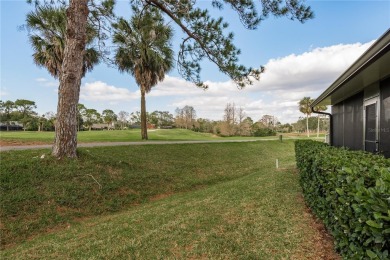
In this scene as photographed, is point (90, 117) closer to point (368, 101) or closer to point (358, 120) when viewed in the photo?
point (358, 120)

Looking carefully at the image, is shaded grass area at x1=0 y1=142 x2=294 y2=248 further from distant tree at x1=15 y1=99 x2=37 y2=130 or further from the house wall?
distant tree at x1=15 y1=99 x2=37 y2=130

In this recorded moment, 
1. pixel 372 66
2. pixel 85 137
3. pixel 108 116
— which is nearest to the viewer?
pixel 372 66

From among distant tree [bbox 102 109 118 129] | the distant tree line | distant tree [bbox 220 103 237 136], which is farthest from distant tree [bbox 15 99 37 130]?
distant tree [bbox 220 103 237 136]

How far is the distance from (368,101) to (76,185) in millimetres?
7650

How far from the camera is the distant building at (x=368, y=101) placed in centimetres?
343

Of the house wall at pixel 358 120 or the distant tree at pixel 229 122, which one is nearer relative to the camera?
the house wall at pixel 358 120

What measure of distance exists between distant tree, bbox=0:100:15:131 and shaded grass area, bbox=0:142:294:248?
4681 centimetres

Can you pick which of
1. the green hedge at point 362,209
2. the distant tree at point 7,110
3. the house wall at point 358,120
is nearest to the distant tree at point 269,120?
the distant tree at point 7,110

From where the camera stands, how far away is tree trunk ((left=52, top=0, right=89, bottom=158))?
7.39 meters

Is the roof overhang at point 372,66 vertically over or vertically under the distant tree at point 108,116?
under

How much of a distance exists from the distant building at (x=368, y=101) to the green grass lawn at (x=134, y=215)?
2.06m

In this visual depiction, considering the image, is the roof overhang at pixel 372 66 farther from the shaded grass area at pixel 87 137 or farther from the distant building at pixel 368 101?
the shaded grass area at pixel 87 137

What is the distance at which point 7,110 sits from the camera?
160 ft

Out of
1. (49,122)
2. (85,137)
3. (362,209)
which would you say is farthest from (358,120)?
(49,122)
